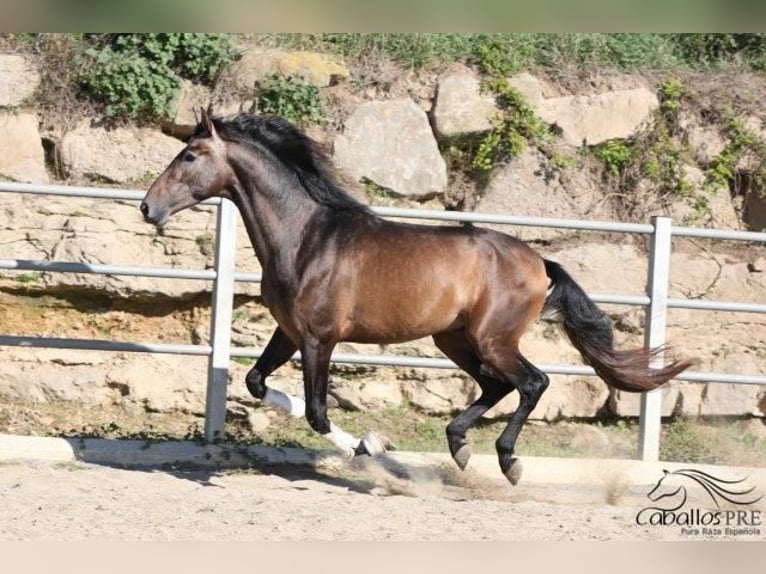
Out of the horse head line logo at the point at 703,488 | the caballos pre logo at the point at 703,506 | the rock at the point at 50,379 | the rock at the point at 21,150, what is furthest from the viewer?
the rock at the point at 21,150

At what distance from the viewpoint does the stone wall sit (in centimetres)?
862

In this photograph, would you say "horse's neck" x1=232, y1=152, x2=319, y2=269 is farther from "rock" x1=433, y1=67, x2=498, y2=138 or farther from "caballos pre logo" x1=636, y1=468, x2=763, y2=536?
"rock" x1=433, y1=67, x2=498, y2=138

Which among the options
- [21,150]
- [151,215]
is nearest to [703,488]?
[151,215]

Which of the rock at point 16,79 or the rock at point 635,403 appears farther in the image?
the rock at point 16,79

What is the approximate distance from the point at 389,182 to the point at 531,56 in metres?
2.12

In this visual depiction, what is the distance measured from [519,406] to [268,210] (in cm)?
183

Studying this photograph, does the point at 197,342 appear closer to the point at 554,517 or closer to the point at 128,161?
the point at 128,161

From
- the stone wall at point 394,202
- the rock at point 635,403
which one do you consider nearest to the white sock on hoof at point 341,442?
the stone wall at point 394,202

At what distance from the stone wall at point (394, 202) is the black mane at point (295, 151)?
1.69m

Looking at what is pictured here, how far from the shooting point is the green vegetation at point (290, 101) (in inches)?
379

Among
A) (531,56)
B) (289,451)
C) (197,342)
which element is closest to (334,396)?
(197,342)

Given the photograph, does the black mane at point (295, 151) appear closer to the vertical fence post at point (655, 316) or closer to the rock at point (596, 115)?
the vertical fence post at point (655, 316)

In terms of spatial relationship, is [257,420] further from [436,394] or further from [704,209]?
[704,209]

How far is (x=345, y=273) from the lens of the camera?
632 centimetres
